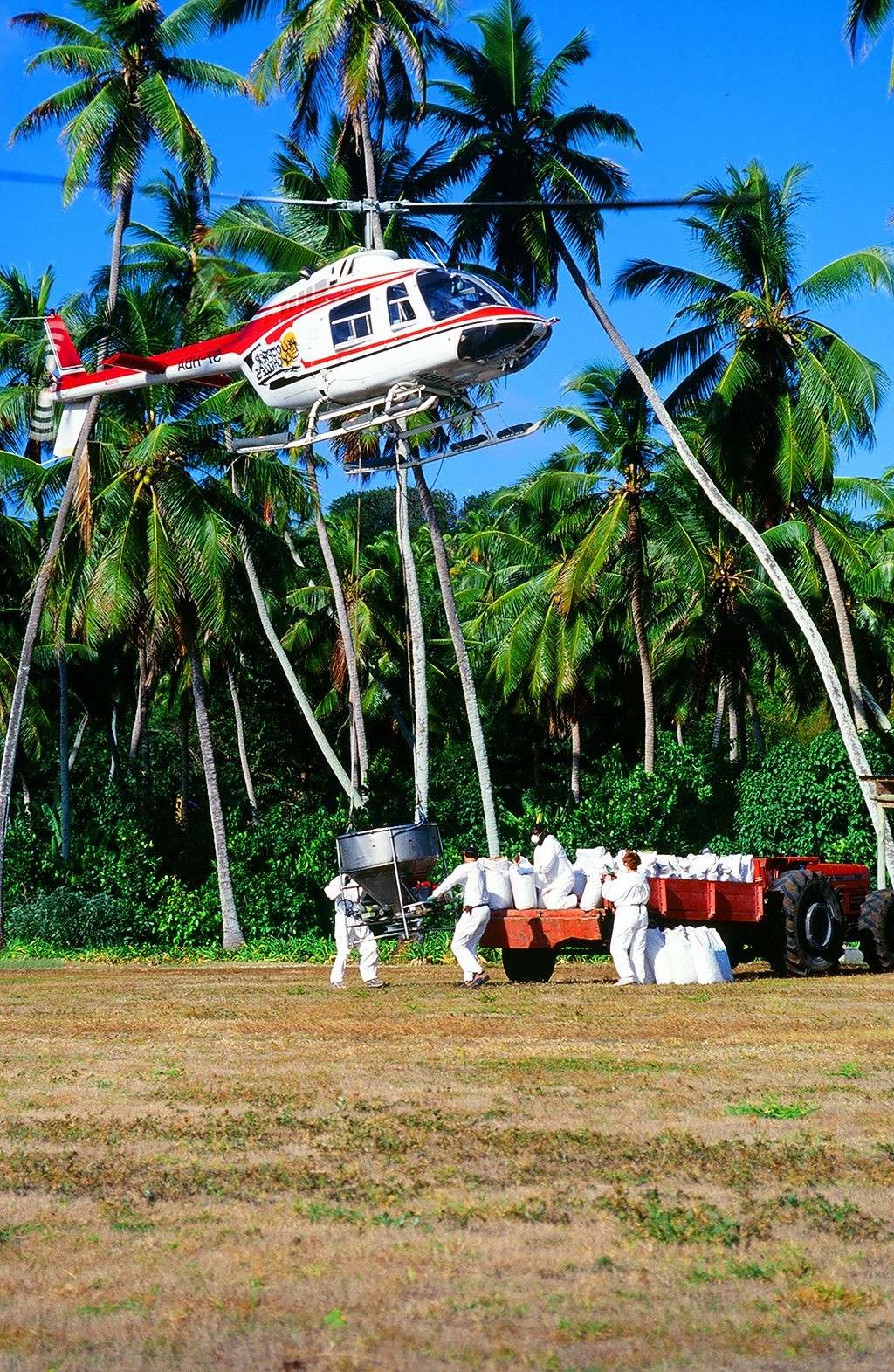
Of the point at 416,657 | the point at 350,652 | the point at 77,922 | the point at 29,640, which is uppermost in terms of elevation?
the point at 29,640

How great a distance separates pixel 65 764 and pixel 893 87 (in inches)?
842

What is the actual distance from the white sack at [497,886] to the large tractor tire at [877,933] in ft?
15.8

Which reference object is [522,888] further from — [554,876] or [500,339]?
[500,339]

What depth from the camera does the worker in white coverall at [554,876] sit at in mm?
17638

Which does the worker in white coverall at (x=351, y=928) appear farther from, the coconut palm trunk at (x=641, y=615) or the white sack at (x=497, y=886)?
the coconut palm trunk at (x=641, y=615)

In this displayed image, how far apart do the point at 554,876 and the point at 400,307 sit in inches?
317

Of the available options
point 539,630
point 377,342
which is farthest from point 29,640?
point 539,630

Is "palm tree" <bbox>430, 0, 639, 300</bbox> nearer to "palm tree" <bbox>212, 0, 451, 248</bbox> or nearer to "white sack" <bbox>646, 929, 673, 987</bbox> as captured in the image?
"palm tree" <bbox>212, 0, 451, 248</bbox>

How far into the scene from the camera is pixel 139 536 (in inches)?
1104

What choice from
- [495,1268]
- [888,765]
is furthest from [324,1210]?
[888,765]

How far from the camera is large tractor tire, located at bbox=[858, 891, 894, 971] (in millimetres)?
19344

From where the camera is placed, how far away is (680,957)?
695 inches

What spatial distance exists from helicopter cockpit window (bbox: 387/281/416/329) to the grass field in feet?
34.8

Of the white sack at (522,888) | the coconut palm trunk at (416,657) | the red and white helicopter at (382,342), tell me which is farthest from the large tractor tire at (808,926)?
the coconut palm trunk at (416,657)
